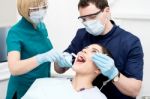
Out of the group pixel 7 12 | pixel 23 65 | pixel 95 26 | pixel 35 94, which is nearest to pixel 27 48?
pixel 23 65

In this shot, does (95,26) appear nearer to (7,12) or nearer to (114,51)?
(114,51)

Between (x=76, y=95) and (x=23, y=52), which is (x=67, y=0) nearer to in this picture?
(x=23, y=52)

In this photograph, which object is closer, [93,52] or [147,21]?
[93,52]

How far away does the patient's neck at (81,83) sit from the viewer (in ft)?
5.04

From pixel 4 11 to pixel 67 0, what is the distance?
539mm

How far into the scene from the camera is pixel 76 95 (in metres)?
1.46

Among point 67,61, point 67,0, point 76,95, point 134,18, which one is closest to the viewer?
point 76,95

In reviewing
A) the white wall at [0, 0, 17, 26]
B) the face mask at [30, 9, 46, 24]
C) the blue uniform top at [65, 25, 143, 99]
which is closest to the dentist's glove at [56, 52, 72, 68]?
the blue uniform top at [65, 25, 143, 99]

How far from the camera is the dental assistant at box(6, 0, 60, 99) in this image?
1.52 meters

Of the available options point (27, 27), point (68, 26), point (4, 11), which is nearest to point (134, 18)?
point (68, 26)

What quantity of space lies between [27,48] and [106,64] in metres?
0.52

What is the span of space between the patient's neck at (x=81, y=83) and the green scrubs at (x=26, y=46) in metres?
0.29

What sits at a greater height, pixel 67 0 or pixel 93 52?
pixel 67 0

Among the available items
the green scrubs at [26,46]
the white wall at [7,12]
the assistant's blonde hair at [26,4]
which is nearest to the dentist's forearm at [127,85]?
the green scrubs at [26,46]
